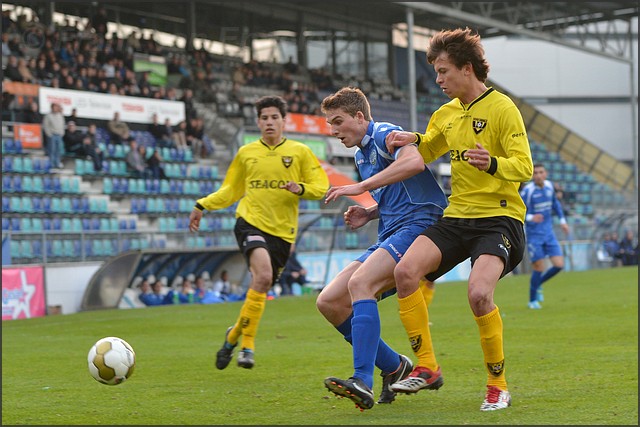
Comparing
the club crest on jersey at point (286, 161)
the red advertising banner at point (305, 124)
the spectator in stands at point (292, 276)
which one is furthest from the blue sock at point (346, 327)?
the red advertising banner at point (305, 124)

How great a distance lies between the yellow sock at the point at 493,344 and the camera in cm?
588

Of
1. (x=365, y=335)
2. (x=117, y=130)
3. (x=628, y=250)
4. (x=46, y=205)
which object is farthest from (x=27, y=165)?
(x=628, y=250)

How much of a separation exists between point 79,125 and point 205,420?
20332 mm

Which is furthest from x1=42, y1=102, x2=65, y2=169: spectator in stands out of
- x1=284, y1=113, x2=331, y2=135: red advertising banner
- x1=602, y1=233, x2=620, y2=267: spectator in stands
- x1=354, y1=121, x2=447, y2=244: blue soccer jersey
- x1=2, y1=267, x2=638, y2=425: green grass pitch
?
x1=602, y1=233, x2=620, y2=267: spectator in stands

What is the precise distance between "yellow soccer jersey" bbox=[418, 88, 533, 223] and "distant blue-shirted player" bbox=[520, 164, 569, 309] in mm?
9234

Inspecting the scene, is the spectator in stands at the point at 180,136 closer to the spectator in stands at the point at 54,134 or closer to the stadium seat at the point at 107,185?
the stadium seat at the point at 107,185

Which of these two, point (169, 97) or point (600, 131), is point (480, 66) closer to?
point (169, 97)

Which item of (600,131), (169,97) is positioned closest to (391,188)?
(169,97)

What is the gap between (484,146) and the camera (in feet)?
19.5

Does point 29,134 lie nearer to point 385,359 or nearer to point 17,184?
point 17,184

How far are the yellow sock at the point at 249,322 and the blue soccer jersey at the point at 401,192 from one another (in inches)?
90.3

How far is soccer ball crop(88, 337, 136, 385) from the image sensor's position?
21.6 feet

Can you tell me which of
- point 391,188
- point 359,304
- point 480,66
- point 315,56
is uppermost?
point 315,56

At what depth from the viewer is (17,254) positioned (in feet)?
58.6
